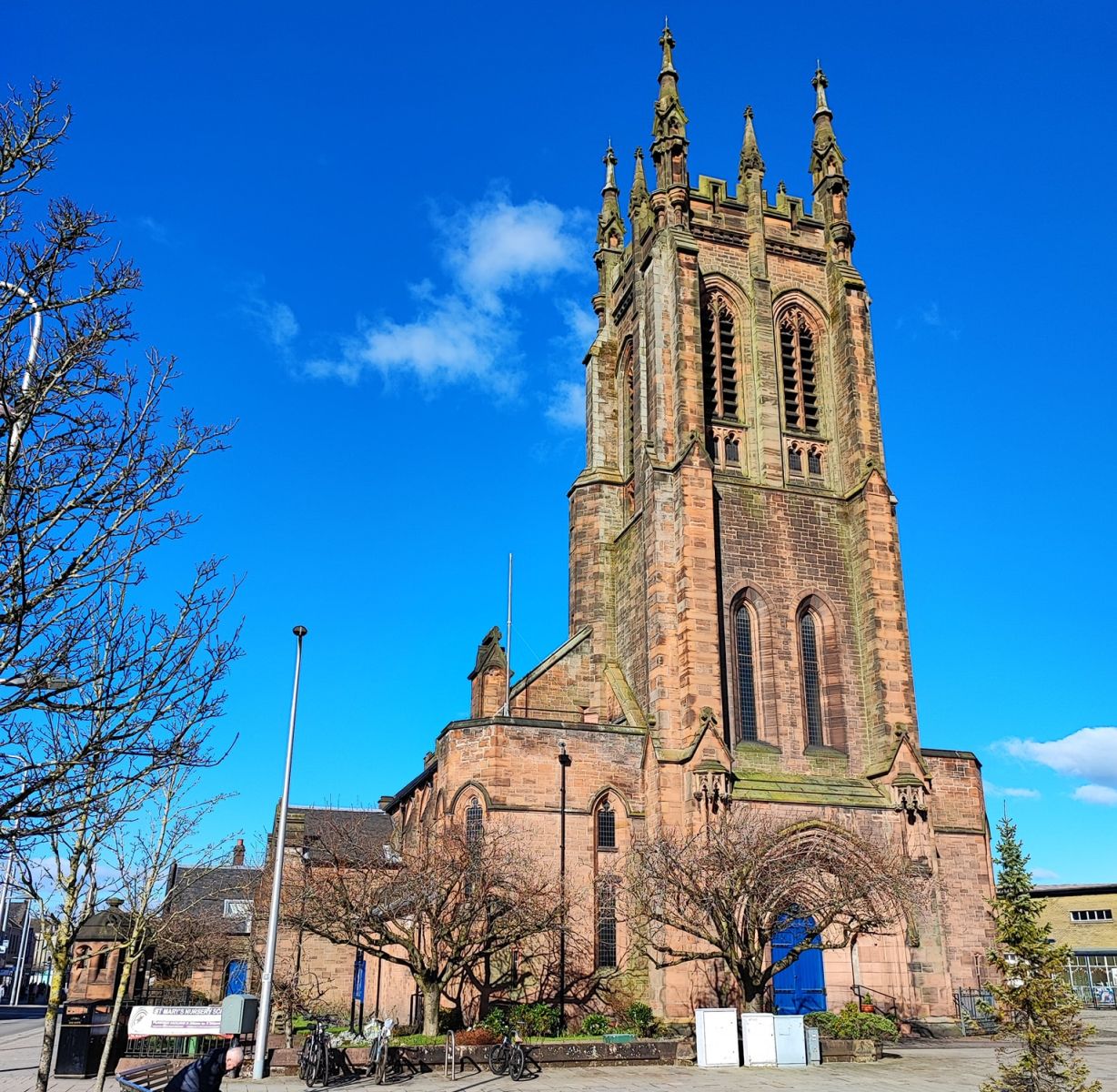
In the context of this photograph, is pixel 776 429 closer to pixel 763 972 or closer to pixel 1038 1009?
pixel 763 972

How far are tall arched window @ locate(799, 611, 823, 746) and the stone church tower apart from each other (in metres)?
0.09

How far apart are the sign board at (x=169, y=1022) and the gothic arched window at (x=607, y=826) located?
14960 mm

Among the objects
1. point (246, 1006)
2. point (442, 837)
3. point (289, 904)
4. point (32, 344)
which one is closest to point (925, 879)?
point (442, 837)

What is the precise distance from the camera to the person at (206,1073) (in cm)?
1004

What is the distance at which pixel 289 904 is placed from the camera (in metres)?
28.4

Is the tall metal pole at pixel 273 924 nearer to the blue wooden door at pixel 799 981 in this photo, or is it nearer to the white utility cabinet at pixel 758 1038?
the white utility cabinet at pixel 758 1038

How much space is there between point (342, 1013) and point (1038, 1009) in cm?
3091

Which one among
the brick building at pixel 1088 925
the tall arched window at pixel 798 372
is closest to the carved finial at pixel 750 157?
the tall arched window at pixel 798 372

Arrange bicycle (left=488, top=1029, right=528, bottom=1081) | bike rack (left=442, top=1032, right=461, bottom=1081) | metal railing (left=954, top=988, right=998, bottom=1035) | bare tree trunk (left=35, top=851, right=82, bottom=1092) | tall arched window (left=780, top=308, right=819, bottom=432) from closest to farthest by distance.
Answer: bare tree trunk (left=35, top=851, right=82, bottom=1092) → bicycle (left=488, top=1029, right=528, bottom=1081) → bike rack (left=442, top=1032, right=461, bottom=1081) → metal railing (left=954, top=988, right=998, bottom=1035) → tall arched window (left=780, top=308, right=819, bottom=432)

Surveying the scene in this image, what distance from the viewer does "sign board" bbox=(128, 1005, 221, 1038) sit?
62.2ft

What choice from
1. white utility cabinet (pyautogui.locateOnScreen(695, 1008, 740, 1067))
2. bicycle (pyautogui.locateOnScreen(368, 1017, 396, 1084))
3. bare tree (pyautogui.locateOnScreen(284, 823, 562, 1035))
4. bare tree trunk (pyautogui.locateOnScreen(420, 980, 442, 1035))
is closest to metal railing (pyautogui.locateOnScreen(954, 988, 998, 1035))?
white utility cabinet (pyautogui.locateOnScreen(695, 1008, 740, 1067))

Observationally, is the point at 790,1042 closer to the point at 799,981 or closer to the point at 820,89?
the point at 799,981

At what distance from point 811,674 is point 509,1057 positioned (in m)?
17.6

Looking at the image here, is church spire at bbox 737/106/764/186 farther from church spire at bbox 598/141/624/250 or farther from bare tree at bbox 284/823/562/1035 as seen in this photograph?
bare tree at bbox 284/823/562/1035
